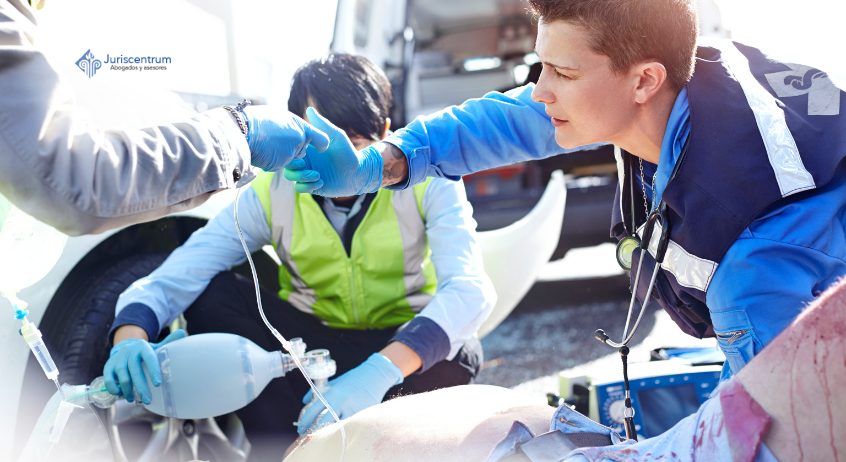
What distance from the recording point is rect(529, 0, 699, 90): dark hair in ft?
4.65

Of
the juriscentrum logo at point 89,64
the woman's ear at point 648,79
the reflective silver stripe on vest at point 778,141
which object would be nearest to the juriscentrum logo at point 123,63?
the juriscentrum logo at point 89,64

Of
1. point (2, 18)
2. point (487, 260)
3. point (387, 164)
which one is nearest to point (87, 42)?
point (387, 164)

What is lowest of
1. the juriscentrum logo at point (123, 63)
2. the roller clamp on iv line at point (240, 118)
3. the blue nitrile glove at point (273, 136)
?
the juriscentrum logo at point (123, 63)

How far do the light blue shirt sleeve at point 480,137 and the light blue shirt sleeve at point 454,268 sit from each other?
30 centimetres

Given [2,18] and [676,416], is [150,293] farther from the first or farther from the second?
[676,416]

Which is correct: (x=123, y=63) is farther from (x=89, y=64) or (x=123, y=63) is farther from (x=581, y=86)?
(x=581, y=86)

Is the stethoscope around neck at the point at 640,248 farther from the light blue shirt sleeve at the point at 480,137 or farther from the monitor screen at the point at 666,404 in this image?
the monitor screen at the point at 666,404

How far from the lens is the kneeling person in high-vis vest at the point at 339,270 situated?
2.09m

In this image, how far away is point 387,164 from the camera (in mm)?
1812

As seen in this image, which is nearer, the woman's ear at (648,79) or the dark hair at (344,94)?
the woman's ear at (648,79)

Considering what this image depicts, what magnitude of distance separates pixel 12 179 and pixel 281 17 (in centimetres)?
198

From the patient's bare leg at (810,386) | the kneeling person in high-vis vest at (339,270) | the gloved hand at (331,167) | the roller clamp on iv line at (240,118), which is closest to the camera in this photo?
the patient's bare leg at (810,386)

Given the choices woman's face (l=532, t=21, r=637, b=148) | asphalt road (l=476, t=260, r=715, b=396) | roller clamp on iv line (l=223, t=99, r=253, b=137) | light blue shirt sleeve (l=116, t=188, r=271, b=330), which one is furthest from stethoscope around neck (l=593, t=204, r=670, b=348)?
asphalt road (l=476, t=260, r=715, b=396)

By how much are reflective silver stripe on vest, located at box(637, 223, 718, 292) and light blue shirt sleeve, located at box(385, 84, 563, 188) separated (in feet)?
1.51
